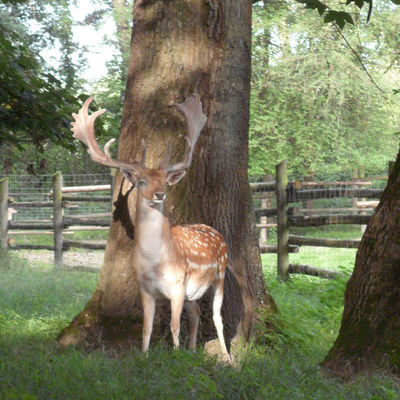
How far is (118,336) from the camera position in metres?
5.00

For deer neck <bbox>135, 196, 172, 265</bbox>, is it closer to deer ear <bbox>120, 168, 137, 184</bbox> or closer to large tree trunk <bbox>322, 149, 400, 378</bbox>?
deer ear <bbox>120, 168, 137, 184</bbox>

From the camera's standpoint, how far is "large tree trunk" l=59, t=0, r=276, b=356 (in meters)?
5.12

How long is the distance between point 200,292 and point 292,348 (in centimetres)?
112

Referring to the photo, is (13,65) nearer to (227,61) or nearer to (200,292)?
(227,61)

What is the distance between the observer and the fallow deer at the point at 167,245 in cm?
427

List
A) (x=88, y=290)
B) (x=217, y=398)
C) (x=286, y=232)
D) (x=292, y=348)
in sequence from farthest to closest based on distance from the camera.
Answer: (x=286, y=232)
(x=88, y=290)
(x=292, y=348)
(x=217, y=398)

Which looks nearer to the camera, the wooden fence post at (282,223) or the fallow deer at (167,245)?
the fallow deer at (167,245)

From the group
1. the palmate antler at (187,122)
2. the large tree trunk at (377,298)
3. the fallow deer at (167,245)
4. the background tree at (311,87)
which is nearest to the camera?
the large tree trunk at (377,298)

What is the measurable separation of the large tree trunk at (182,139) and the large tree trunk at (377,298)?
52.7 inches

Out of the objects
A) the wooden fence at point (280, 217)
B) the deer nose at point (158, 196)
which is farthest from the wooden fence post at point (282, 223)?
the deer nose at point (158, 196)

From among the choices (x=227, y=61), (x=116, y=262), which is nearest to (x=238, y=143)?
(x=227, y=61)

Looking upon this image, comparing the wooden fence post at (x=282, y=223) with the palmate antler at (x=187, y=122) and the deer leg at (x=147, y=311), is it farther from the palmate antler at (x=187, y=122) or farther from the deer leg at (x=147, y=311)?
the deer leg at (x=147, y=311)

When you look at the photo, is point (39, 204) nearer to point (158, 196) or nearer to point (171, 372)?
point (158, 196)

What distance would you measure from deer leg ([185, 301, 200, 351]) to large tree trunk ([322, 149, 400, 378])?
3.51ft
